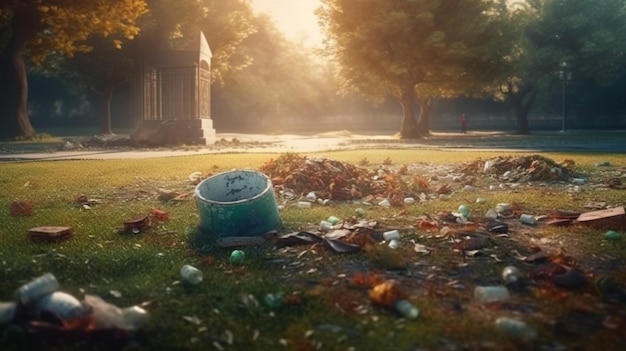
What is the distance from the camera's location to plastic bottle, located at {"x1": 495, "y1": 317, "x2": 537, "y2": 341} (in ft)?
8.82

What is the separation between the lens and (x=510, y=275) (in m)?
3.57

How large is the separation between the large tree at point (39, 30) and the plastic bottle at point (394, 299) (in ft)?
69.6

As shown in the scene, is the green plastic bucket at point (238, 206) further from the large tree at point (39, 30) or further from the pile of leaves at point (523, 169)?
the large tree at point (39, 30)

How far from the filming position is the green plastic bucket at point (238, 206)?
4.83 m

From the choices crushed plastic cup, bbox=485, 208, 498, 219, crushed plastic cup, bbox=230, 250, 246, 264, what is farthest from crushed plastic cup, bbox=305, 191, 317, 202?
crushed plastic cup, bbox=230, 250, 246, 264

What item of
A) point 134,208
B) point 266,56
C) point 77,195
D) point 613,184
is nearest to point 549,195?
Answer: point 613,184

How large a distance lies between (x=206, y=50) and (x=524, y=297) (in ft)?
73.7

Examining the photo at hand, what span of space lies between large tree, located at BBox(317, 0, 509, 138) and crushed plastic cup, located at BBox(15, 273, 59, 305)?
2677 cm

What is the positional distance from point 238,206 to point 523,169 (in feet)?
21.4

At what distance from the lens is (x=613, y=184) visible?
812cm

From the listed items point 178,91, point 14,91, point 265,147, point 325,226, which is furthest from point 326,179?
point 14,91

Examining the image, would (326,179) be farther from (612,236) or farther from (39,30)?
(39,30)

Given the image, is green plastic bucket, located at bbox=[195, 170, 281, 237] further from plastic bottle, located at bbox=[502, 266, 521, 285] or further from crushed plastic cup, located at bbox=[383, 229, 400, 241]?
plastic bottle, located at bbox=[502, 266, 521, 285]

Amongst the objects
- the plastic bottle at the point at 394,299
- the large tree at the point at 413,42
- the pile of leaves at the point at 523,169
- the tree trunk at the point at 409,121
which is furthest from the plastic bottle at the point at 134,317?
the tree trunk at the point at 409,121
